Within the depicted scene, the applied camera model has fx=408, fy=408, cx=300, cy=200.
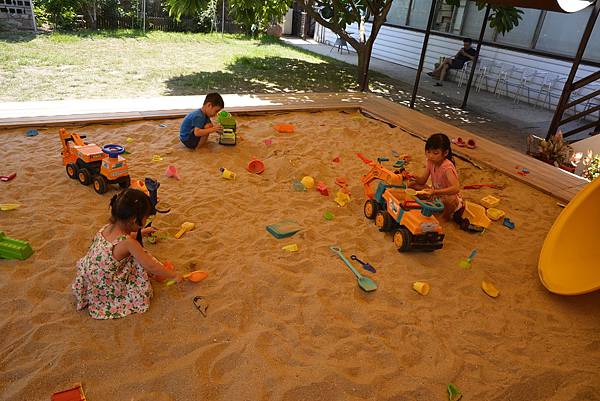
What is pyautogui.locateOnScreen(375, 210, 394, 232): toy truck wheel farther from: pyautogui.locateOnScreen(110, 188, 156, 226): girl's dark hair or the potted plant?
the potted plant

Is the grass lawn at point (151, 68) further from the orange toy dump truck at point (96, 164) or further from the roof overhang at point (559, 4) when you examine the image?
the roof overhang at point (559, 4)

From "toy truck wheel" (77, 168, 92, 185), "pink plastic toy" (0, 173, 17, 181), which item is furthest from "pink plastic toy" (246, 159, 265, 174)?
"pink plastic toy" (0, 173, 17, 181)

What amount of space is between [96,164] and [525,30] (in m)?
11.1

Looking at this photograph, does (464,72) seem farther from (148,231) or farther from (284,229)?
(148,231)

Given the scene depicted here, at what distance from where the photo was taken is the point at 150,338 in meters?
2.30

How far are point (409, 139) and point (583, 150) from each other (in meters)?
2.67

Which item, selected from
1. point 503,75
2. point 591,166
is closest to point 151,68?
point 591,166

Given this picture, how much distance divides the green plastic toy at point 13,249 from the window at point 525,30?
1154 cm

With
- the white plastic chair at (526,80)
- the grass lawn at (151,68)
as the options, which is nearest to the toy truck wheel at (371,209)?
the grass lawn at (151,68)

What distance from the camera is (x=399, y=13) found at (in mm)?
14297

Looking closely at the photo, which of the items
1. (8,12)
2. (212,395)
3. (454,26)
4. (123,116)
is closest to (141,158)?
(123,116)

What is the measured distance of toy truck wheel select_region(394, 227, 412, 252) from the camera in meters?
3.24

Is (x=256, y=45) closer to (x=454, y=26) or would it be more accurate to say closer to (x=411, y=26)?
(x=411, y=26)

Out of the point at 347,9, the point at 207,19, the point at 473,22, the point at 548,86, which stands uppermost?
the point at 473,22
